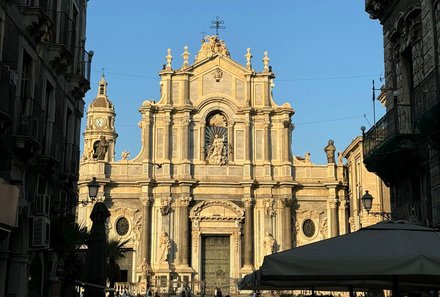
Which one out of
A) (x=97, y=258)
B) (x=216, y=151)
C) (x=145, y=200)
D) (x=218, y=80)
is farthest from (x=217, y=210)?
(x=97, y=258)

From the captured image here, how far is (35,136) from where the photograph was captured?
599 inches

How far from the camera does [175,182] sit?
45.8m

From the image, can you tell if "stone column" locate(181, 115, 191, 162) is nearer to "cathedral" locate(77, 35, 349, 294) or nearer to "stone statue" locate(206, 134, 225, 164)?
"cathedral" locate(77, 35, 349, 294)

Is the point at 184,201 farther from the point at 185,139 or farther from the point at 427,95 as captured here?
the point at 427,95

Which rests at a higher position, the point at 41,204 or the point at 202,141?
the point at 202,141

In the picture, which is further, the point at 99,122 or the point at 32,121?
the point at 99,122

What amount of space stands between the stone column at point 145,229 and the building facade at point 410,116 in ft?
92.7

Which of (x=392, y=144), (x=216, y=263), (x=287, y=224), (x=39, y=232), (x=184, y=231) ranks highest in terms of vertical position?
(x=392, y=144)

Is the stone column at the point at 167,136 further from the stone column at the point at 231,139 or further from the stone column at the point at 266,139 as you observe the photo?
the stone column at the point at 266,139

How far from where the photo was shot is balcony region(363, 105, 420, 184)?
15.2 meters

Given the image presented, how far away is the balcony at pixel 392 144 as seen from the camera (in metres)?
15.2

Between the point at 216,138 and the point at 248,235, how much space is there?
23.6 ft

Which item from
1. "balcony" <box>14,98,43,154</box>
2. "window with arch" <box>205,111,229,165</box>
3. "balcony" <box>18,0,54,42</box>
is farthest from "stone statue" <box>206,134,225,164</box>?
"balcony" <box>14,98,43,154</box>

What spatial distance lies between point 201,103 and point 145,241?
1047 centimetres
